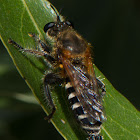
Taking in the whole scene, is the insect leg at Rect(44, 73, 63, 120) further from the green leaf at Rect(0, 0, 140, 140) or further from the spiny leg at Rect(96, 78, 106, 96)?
the spiny leg at Rect(96, 78, 106, 96)

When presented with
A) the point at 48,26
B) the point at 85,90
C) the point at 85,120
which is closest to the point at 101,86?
the point at 85,90

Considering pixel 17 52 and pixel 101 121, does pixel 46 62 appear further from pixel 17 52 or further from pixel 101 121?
pixel 101 121

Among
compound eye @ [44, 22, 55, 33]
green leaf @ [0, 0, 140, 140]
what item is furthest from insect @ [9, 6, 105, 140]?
green leaf @ [0, 0, 140, 140]

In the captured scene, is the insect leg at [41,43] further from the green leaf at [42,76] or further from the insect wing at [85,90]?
the insect wing at [85,90]

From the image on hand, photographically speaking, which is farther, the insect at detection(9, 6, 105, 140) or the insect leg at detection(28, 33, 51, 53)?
the insect leg at detection(28, 33, 51, 53)

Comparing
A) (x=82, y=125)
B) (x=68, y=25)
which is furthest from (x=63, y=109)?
(x=68, y=25)

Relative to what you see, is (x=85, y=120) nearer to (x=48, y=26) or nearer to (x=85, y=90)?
(x=85, y=90)
